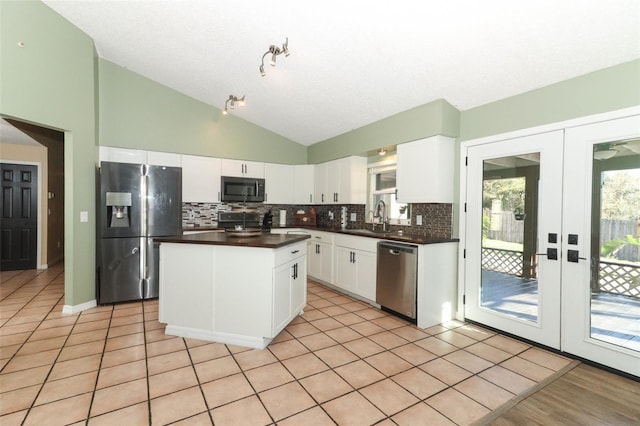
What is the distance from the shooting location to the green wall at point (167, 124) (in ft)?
13.2

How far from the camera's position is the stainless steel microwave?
15.8ft

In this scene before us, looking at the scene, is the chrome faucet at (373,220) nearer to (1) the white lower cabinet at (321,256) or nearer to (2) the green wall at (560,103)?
(1) the white lower cabinet at (321,256)

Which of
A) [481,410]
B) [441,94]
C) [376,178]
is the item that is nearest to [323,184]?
[376,178]

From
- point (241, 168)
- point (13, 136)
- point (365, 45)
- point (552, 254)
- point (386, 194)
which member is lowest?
point (552, 254)

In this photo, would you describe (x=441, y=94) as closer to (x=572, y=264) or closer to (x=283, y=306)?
(x=572, y=264)

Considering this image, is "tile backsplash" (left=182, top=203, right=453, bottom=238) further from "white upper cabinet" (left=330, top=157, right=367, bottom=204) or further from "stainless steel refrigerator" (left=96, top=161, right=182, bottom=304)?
"stainless steel refrigerator" (left=96, top=161, right=182, bottom=304)

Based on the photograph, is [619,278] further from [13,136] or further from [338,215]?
[13,136]

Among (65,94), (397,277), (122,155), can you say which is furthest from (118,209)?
(397,277)

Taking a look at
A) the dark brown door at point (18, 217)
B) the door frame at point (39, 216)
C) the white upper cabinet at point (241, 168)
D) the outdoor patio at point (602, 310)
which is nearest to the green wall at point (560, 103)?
the outdoor patio at point (602, 310)

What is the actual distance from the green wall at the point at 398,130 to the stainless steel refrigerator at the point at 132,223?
2.50 metres

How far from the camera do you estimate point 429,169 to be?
135 inches

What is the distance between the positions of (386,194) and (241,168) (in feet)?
8.11

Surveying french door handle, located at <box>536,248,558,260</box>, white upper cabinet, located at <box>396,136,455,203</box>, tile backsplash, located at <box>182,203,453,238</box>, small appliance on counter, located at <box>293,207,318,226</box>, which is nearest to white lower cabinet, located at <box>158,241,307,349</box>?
white upper cabinet, located at <box>396,136,455,203</box>

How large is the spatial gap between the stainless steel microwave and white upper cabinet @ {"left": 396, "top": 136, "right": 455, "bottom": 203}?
249 centimetres
